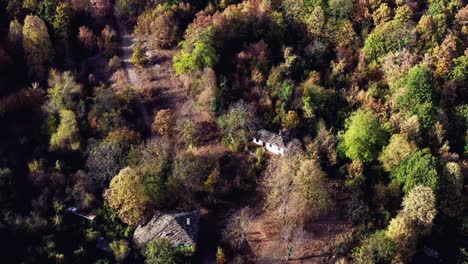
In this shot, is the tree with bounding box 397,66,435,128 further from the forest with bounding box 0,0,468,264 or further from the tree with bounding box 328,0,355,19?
the tree with bounding box 328,0,355,19

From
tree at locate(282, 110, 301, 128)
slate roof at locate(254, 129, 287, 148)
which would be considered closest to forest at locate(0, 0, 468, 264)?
slate roof at locate(254, 129, 287, 148)

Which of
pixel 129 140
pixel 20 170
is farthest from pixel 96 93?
pixel 20 170

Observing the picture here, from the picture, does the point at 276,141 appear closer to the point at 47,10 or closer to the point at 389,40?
the point at 389,40

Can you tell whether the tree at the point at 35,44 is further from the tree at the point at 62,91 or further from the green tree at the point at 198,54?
the green tree at the point at 198,54

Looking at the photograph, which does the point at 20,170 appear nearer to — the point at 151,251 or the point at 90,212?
the point at 90,212

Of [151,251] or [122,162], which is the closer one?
[151,251]

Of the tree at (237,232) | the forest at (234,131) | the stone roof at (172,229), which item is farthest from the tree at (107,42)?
the tree at (237,232)

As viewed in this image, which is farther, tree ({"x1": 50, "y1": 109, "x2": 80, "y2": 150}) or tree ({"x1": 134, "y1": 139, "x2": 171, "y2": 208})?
tree ({"x1": 50, "y1": 109, "x2": 80, "y2": 150})
